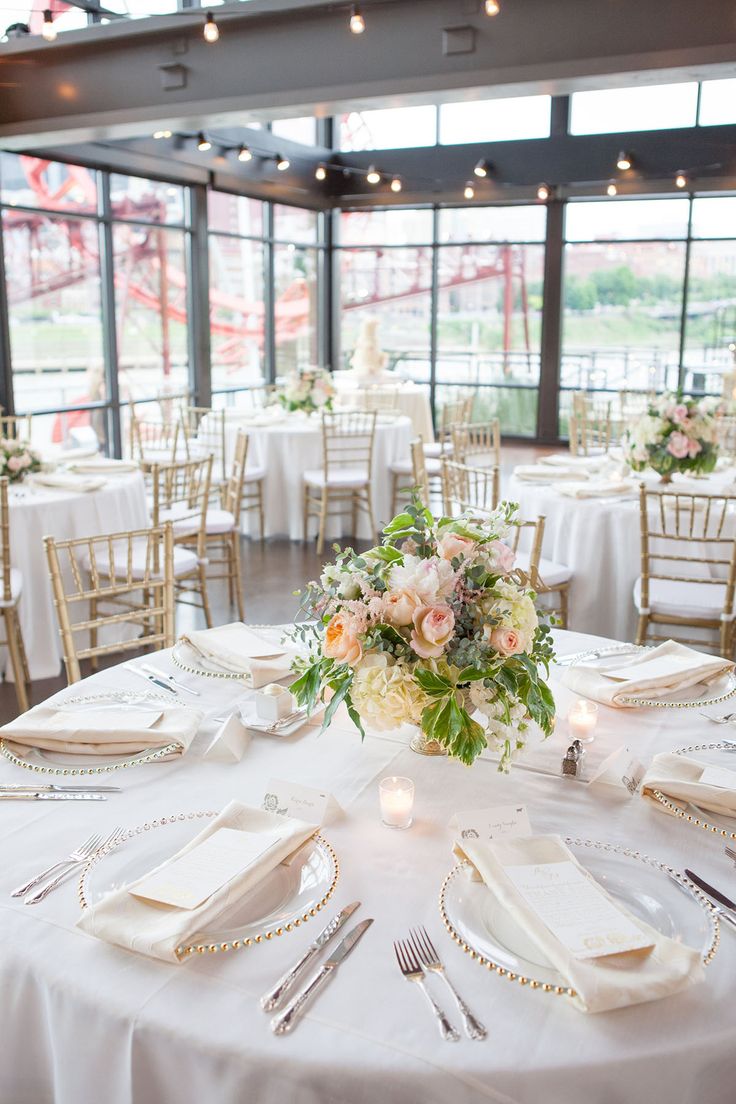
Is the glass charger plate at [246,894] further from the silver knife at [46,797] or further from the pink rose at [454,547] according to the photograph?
the pink rose at [454,547]

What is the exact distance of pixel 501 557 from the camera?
178cm

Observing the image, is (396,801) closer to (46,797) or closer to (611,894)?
(611,894)

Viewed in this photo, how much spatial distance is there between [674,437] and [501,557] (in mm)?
3408

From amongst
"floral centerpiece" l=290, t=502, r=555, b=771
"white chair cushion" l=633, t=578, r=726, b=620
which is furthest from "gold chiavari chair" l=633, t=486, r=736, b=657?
"floral centerpiece" l=290, t=502, r=555, b=771

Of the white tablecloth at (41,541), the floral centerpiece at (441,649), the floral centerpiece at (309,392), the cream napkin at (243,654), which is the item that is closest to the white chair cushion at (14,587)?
the white tablecloth at (41,541)

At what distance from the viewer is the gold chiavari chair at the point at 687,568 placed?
417cm

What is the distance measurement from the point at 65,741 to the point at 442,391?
11.4 metres

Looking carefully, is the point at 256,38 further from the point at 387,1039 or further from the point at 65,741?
the point at 387,1039

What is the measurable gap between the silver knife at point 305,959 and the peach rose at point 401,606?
48 cm

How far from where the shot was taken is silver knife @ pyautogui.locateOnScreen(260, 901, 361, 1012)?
122 cm

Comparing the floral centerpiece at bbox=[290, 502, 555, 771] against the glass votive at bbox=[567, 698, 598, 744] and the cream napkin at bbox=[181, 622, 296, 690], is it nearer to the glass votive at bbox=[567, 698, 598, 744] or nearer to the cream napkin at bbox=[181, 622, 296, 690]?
the glass votive at bbox=[567, 698, 598, 744]

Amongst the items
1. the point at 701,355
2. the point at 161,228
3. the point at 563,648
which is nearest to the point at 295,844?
the point at 563,648

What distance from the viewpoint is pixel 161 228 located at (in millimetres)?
9781

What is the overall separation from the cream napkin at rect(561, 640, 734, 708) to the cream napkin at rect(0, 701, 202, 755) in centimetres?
88
